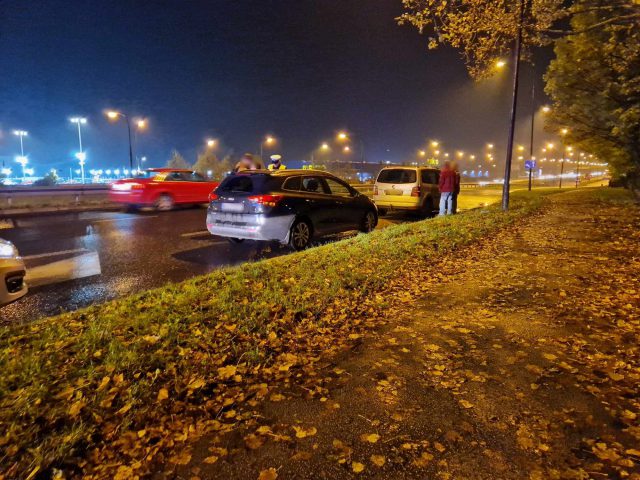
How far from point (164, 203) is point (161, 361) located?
44.4 feet

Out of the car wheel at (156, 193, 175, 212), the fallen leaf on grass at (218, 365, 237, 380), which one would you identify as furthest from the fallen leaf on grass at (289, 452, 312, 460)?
the car wheel at (156, 193, 175, 212)

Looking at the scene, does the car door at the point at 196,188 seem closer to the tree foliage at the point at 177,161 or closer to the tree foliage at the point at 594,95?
the tree foliage at the point at 594,95

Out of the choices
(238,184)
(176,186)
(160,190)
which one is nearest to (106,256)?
(238,184)

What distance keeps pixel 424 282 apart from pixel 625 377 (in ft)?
9.31

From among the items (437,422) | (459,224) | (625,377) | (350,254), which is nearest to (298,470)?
(437,422)

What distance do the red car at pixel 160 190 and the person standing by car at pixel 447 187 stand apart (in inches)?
373

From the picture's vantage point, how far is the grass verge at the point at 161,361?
2504 mm

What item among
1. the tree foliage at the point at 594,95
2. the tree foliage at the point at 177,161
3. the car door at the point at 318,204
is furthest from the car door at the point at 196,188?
the tree foliage at the point at 177,161

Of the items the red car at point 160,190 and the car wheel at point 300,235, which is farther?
the red car at point 160,190

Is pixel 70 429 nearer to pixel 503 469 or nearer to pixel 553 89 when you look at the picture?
pixel 503 469

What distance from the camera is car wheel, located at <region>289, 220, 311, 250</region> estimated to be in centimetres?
868

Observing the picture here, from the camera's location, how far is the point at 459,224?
10.4m

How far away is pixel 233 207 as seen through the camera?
8.52 meters

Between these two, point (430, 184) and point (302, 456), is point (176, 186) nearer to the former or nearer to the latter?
point (430, 184)
